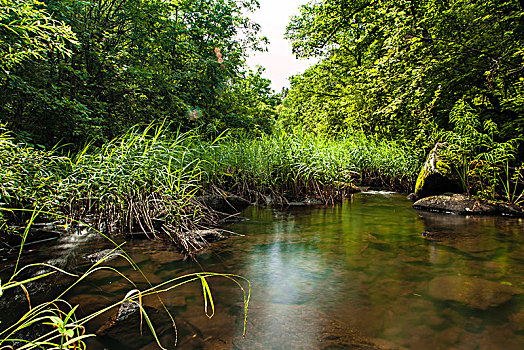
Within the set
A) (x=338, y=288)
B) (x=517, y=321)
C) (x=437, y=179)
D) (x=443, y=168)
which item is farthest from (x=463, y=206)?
(x=338, y=288)

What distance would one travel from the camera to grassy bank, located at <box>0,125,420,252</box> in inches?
114

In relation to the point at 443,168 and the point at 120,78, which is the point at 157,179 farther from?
the point at 443,168

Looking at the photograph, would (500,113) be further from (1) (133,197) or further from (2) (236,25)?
(2) (236,25)

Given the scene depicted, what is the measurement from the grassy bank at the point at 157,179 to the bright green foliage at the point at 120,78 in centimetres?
68

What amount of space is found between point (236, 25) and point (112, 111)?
8.75 m

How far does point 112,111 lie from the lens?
6.37 m

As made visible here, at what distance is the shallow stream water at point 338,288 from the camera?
5.09 ft

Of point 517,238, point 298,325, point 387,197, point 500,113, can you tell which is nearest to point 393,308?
point 298,325

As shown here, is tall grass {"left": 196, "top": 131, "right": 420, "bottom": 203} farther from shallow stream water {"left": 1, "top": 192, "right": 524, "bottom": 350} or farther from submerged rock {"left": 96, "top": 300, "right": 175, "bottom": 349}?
submerged rock {"left": 96, "top": 300, "right": 175, "bottom": 349}

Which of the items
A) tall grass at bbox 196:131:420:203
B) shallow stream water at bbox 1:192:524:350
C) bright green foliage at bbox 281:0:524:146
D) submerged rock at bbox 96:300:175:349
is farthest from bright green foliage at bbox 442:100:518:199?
submerged rock at bbox 96:300:175:349

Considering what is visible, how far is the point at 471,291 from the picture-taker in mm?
2041

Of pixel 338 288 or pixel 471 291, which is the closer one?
pixel 471 291

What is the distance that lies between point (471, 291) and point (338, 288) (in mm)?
960

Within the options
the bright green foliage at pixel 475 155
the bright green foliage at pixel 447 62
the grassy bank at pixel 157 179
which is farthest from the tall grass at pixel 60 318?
the bright green foliage at pixel 447 62
